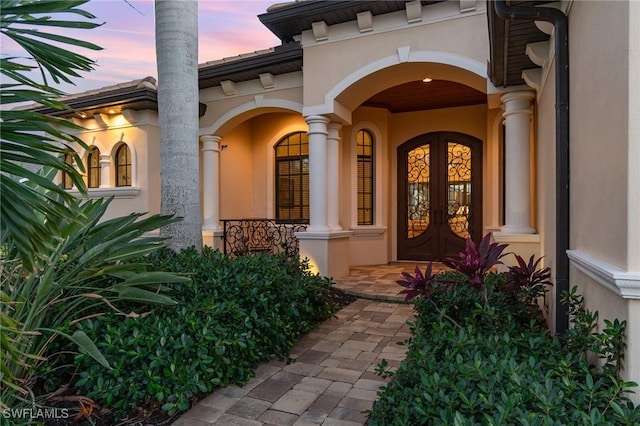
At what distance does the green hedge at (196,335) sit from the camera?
7.54 ft

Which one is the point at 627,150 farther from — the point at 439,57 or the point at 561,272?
the point at 439,57

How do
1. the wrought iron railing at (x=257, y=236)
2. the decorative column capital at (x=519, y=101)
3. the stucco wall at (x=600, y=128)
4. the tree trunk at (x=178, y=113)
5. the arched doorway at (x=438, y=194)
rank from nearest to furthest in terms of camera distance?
the stucco wall at (x=600, y=128), the tree trunk at (x=178, y=113), the decorative column capital at (x=519, y=101), the arched doorway at (x=438, y=194), the wrought iron railing at (x=257, y=236)

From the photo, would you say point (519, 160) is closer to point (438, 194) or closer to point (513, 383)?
point (438, 194)

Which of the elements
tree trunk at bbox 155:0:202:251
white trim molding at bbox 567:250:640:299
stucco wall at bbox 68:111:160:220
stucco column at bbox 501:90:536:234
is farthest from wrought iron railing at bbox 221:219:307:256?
white trim molding at bbox 567:250:640:299

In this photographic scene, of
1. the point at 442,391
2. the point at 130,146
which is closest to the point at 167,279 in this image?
the point at 442,391

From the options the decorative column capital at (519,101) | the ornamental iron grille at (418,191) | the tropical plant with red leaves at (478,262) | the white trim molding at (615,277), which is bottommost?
the tropical plant with red leaves at (478,262)

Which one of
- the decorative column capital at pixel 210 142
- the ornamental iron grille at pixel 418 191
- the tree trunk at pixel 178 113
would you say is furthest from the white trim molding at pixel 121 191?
the ornamental iron grille at pixel 418 191

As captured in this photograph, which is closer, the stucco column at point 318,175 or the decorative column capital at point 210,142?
the stucco column at point 318,175

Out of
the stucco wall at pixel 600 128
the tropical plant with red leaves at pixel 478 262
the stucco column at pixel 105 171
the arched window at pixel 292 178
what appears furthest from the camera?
the arched window at pixel 292 178

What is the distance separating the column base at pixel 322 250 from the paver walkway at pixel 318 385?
2016 millimetres

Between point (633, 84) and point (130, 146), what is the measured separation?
28.4 ft

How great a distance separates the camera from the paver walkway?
2307 mm

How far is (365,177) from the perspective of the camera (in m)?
A: 8.20

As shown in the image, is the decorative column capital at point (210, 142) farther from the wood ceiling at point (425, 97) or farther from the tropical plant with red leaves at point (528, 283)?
the tropical plant with red leaves at point (528, 283)
